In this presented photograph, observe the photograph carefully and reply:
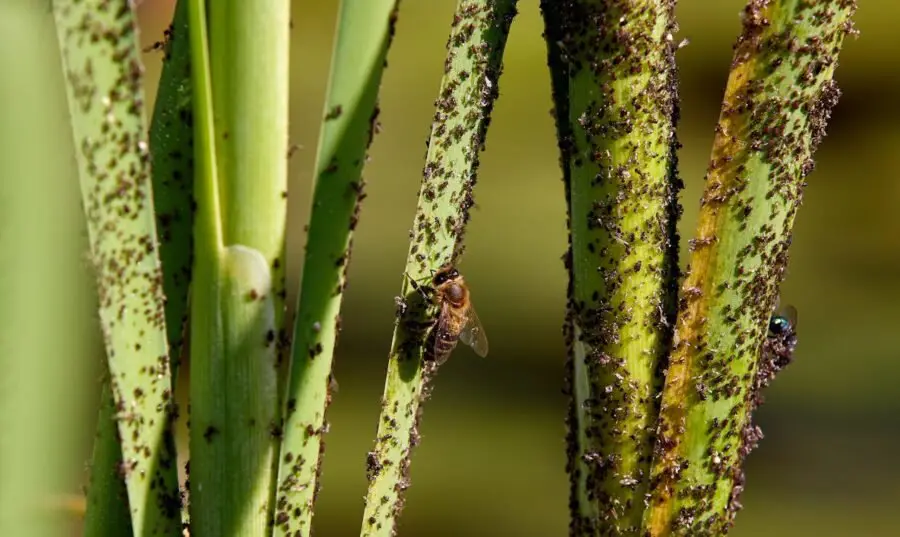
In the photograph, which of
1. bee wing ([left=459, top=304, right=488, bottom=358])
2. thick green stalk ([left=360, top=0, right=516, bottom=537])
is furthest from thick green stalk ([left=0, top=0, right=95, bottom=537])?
bee wing ([left=459, top=304, right=488, bottom=358])

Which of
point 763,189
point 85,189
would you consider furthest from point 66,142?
point 763,189

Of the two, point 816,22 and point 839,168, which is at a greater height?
point 839,168

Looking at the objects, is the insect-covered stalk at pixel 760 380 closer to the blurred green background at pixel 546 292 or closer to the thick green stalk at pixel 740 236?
the thick green stalk at pixel 740 236

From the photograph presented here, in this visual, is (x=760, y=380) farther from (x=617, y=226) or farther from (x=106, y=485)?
(x=106, y=485)

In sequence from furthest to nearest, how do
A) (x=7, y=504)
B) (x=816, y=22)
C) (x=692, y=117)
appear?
(x=692, y=117) < (x=816, y=22) < (x=7, y=504)

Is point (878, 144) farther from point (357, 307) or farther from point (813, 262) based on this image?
point (357, 307)

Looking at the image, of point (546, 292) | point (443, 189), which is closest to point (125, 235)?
point (443, 189)
